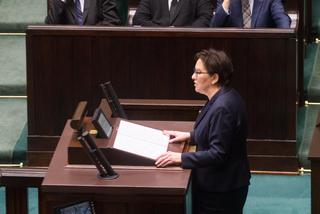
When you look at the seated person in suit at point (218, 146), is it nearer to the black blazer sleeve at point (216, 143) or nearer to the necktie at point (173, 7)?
the black blazer sleeve at point (216, 143)

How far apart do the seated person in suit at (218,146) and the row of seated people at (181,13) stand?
2.15 meters

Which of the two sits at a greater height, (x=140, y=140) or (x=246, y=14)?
(x=246, y=14)

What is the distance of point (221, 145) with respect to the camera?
4.08 metres

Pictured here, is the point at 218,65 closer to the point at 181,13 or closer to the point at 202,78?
the point at 202,78

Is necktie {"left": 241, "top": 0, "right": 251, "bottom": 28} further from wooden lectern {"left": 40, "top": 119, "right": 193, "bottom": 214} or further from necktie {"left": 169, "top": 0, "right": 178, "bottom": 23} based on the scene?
wooden lectern {"left": 40, "top": 119, "right": 193, "bottom": 214}

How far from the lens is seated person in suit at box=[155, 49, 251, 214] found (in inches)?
161

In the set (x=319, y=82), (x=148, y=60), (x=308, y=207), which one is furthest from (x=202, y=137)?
(x=319, y=82)

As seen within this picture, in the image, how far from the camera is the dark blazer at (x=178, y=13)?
6.52 m

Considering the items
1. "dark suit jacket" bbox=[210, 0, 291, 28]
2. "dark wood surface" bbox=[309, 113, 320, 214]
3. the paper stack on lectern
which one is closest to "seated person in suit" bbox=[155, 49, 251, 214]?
the paper stack on lectern

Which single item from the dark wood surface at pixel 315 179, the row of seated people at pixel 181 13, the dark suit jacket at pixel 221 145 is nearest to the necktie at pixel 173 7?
the row of seated people at pixel 181 13

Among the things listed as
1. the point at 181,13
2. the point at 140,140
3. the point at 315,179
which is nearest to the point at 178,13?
the point at 181,13

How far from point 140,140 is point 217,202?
0.41 metres

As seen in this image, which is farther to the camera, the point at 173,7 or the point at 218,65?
the point at 173,7

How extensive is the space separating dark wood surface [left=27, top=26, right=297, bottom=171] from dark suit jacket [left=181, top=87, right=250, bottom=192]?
6.25ft
